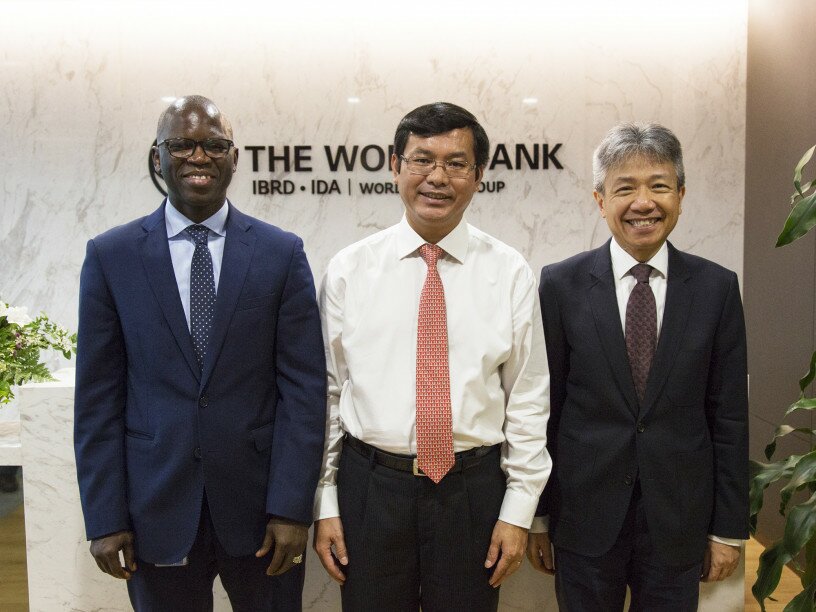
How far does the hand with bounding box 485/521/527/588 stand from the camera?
1935mm

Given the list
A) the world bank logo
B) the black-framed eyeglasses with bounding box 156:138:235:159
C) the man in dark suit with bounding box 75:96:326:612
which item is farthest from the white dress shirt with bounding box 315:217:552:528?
the world bank logo

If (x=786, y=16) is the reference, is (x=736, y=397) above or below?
below

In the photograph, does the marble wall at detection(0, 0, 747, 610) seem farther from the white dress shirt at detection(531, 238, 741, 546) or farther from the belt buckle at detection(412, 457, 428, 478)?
the belt buckle at detection(412, 457, 428, 478)

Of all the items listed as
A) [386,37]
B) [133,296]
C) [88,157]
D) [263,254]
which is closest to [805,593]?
[263,254]

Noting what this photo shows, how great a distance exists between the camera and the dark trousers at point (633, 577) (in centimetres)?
204

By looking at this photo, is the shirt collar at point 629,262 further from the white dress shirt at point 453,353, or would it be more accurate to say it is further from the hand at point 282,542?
the hand at point 282,542

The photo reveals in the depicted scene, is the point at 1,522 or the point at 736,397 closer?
the point at 736,397

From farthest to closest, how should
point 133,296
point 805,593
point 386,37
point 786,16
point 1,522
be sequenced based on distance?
point 386,37, point 786,16, point 1,522, point 805,593, point 133,296

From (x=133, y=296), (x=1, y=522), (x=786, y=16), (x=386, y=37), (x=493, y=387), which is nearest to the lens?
(x=133, y=296)

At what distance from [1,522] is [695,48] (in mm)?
3852

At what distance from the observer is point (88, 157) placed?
400 centimetres

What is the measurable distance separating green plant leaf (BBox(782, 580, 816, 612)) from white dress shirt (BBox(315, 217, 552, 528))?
37.0 inches

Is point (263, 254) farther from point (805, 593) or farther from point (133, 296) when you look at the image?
point (805, 593)

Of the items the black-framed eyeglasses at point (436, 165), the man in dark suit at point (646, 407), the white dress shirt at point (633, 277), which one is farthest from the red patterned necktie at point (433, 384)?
the white dress shirt at point (633, 277)
